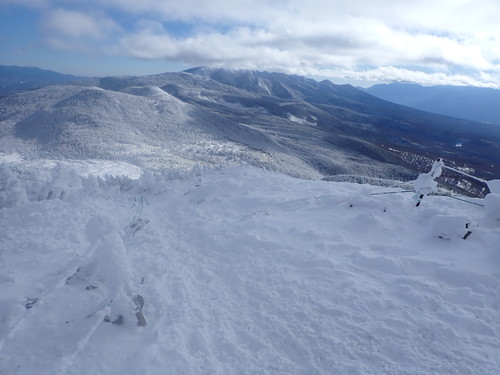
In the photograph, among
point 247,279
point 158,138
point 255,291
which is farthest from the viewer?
point 158,138

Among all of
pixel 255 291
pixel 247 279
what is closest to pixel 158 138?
pixel 247 279

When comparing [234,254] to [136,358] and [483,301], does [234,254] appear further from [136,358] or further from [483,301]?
[483,301]

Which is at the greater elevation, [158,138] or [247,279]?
[158,138]

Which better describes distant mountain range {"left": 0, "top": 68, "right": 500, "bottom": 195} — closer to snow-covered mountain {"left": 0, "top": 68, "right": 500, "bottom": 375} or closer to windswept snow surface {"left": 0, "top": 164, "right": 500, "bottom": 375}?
snow-covered mountain {"left": 0, "top": 68, "right": 500, "bottom": 375}

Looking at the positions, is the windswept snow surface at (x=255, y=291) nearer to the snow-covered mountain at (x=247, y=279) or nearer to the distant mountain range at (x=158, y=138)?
the snow-covered mountain at (x=247, y=279)

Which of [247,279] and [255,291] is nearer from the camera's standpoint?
[255,291]

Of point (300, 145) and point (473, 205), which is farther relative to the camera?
point (300, 145)

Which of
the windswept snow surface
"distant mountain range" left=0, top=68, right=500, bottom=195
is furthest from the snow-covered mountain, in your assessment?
"distant mountain range" left=0, top=68, right=500, bottom=195

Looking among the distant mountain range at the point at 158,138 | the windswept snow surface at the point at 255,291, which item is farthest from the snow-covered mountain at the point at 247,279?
the distant mountain range at the point at 158,138

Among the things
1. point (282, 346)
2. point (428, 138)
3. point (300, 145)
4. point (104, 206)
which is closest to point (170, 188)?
point (104, 206)

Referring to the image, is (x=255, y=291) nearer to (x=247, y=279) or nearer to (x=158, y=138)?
(x=247, y=279)
